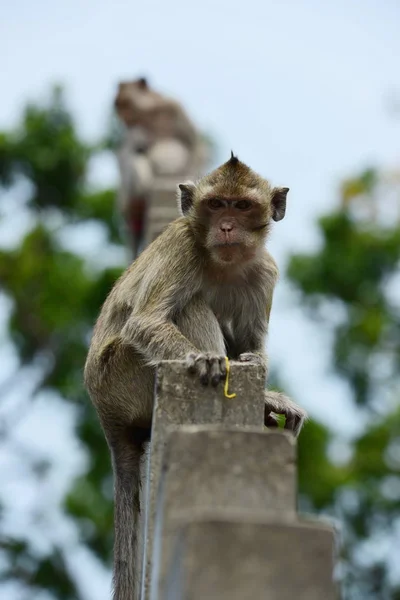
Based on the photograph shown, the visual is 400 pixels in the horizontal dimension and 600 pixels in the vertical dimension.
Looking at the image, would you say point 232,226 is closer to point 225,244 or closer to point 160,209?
point 225,244

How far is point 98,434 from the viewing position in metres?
21.8

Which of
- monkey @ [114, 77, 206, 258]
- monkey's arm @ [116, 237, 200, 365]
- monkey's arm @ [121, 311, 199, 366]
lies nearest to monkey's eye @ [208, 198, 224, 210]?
monkey's arm @ [116, 237, 200, 365]

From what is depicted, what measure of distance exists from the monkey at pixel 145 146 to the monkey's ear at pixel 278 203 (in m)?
6.28

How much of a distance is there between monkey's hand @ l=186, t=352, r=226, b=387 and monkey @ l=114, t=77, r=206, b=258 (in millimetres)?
8208

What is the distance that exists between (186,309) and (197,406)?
1460mm

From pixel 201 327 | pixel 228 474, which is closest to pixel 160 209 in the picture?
pixel 201 327

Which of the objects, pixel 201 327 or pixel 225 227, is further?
pixel 225 227

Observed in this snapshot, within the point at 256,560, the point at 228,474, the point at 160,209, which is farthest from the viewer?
the point at 160,209

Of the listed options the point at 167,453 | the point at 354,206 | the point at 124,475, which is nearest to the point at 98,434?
the point at 354,206

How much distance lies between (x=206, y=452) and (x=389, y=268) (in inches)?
827

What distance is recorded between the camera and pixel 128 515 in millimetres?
6602

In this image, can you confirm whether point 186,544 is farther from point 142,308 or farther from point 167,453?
point 142,308

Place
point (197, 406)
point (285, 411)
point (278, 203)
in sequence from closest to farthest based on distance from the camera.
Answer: point (197, 406)
point (285, 411)
point (278, 203)

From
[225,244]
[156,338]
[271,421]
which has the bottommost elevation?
[271,421]
